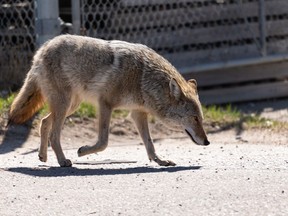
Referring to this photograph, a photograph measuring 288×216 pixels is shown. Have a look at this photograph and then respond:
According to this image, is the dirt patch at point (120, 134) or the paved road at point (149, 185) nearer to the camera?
the paved road at point (149, 185)

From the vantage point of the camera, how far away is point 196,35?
1249cm

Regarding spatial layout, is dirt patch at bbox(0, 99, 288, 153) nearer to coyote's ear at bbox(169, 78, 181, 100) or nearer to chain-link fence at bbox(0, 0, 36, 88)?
chain-link fence at bbox(0, 0, 36, 88)

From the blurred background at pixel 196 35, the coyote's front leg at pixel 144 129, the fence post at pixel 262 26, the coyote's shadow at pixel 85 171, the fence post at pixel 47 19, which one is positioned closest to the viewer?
the coyote's shadow at pixel 85 171

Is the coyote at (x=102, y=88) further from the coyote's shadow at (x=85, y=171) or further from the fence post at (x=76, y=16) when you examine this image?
the fence post at (x=76, y=16)

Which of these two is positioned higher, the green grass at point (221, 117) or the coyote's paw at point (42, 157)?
the coyote's paw at point (42, 157)

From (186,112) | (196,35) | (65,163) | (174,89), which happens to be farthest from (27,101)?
(196,35)

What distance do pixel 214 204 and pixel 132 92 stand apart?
244cm

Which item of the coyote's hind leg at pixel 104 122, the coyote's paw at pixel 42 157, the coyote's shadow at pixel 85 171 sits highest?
the coyote's hind leg at pixel 104 122

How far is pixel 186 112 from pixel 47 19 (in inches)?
120

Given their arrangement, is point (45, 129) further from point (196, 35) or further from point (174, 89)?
point (196, 35)

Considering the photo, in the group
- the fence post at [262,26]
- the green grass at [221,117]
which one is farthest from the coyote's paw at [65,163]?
the fence post at [262,26]

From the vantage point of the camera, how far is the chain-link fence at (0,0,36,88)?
11602mm

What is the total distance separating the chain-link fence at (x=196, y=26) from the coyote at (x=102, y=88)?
3170 mm

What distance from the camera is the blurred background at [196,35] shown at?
38.6ft
